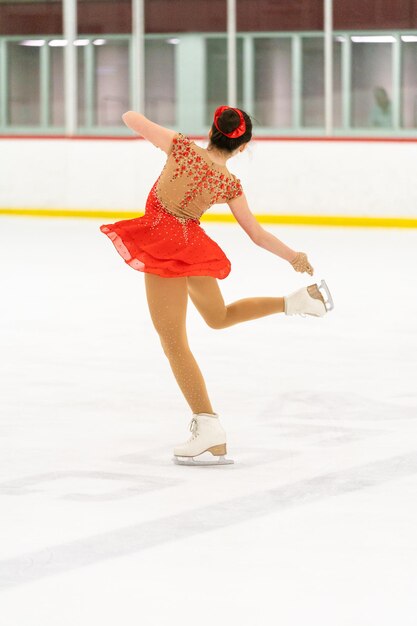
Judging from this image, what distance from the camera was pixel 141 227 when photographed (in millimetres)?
4812

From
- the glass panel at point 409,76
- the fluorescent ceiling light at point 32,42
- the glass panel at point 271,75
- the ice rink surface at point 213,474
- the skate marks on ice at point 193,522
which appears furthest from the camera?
the fluorescent ceiling light at point 32,42

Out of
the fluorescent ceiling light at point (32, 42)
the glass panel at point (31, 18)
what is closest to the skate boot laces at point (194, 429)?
the glass panel at point (31, 18)

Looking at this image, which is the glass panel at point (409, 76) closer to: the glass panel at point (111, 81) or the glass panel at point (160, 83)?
the glass panel at point (160, 83)

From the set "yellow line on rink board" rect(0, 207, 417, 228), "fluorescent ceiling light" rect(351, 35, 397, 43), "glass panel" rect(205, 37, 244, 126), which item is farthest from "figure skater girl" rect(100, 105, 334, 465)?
"glass panel" rect(205, 37, 244, 126)

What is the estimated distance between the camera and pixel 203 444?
189 inches

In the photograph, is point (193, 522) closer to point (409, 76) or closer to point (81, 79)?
point (409, 76)

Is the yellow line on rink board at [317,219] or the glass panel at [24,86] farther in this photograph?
the glass panel at [24,86]

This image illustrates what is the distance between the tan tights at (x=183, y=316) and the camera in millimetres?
4789

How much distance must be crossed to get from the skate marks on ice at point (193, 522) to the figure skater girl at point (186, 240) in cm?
45

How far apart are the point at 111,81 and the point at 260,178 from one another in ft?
9.51

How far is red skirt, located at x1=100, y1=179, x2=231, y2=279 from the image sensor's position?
4.74 meters

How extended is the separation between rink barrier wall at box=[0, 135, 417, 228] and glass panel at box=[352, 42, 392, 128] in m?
1.36

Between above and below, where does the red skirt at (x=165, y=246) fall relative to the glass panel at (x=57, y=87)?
below

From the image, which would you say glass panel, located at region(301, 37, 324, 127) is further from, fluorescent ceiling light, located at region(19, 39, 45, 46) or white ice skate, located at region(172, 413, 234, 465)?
white ice skate, located at region(172, 413, 234, 465)
